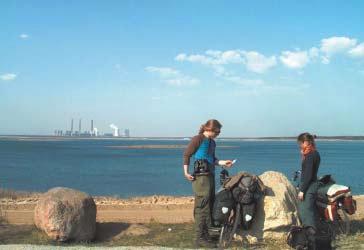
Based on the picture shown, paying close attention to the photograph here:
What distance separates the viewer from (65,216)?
997 cm

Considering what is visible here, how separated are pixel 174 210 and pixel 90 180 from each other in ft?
94.8

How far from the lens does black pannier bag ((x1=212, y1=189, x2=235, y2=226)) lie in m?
8.39

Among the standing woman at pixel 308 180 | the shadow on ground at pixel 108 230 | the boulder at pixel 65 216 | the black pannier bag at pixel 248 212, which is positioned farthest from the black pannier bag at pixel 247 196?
the boulder at pixel 65 216

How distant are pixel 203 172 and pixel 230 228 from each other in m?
1.04

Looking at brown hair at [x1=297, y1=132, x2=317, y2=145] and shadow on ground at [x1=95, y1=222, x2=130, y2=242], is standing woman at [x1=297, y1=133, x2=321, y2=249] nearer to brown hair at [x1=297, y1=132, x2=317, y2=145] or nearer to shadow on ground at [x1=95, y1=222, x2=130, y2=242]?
brown hair at [x1=297, y1=132, x2=317, y2=145]

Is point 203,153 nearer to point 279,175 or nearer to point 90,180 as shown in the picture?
point 279,175

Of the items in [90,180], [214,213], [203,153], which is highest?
[203,153]

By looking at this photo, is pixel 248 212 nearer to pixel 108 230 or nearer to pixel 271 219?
pixel 271 219

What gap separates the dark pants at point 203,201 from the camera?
337 inches

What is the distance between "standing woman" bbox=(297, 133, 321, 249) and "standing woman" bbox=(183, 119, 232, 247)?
3.79 feet

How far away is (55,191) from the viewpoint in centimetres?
1029

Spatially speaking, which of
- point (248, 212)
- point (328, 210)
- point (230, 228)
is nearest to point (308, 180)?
point (328, 210)

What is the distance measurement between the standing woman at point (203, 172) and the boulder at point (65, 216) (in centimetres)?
262

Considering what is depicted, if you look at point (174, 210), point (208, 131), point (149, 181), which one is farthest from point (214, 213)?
point (149, 181)
